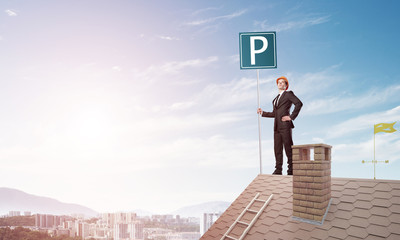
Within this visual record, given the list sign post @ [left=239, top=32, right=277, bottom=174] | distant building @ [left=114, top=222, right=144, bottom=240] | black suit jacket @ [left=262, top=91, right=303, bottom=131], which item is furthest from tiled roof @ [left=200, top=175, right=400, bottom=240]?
distant building @ [left=114, top=222, right=144, bottom=240]

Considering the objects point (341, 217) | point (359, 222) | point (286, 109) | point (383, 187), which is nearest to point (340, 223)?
point (341, 217)

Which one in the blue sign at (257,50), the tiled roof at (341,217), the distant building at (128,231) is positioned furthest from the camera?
the distant building at (128,231)

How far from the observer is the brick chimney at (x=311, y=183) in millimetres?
5488

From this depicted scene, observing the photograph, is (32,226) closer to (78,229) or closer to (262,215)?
(78,229)

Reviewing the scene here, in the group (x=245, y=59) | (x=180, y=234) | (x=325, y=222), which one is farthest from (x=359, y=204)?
(x=180, y=234)

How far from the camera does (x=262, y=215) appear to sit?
21.5ft

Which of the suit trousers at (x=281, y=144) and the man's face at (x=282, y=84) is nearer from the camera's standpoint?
the suit trousers at (x=281, y=144)

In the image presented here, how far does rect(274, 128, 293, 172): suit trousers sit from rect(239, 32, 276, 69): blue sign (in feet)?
7.00

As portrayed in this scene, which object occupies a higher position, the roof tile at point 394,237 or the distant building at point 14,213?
the roof tile at point 394,237

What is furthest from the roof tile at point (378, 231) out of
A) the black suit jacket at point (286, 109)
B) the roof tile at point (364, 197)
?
the black suit jacket at point (286, 109)

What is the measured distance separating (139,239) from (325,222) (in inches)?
703

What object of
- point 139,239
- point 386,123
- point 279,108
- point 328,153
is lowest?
point 139,239

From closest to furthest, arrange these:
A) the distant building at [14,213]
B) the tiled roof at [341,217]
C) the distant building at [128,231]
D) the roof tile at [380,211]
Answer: the tiled roof at [341,217], the roof tile at [380,211], the distant building at [128,231], the distant building at [14,213]

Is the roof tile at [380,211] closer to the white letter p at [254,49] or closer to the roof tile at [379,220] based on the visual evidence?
the roof tile at [379,220]
